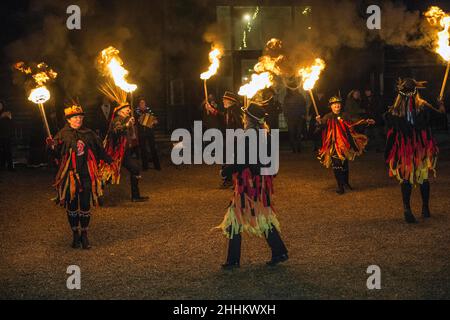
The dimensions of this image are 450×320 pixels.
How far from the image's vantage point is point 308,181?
1266cm

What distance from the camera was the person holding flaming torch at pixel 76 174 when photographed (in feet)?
25.2

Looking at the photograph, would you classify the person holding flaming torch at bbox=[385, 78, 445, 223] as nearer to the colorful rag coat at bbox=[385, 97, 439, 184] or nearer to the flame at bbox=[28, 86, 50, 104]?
the colorful rag coat at bbox=[385, 97, 439, 184]

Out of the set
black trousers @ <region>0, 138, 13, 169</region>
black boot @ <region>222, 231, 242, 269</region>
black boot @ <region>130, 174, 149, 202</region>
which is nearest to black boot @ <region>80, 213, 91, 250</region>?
black boot @ <region>222, 231, 242, 269</region>

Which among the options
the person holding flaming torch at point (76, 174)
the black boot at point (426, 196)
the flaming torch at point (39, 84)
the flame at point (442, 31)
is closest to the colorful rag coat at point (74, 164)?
the person holding flaming torch at point (76, 174)

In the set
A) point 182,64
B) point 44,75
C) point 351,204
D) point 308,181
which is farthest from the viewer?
point 182,64

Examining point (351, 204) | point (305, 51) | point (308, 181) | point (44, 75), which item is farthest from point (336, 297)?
point (305, 51)

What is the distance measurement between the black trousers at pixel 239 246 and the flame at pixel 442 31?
13.8 ft

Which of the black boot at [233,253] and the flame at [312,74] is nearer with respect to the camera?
the black boot at [233,253]

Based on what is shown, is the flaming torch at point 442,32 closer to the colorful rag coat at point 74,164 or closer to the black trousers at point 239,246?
the black trousers at point 239,246

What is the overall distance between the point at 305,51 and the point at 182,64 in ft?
18.7

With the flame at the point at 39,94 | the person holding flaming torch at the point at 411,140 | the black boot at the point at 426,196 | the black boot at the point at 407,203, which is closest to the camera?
the black boot at the point at 407,203

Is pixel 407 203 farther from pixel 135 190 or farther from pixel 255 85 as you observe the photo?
pixel 135 190

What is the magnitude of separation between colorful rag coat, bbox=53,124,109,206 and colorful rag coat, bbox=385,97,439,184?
151 inches
